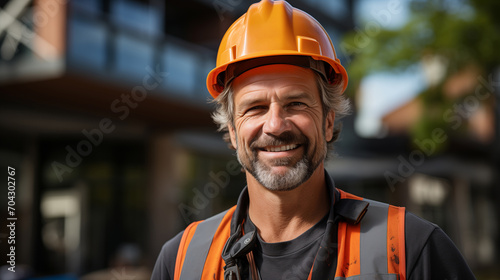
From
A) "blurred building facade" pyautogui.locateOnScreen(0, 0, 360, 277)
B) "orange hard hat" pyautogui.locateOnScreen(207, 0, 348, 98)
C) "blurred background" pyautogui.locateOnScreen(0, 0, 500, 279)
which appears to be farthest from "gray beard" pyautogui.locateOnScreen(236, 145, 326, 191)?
"blurred building facade" pyautogui.locateOnScreen(0, 0, 360, 277)

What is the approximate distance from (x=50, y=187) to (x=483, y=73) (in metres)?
9.80

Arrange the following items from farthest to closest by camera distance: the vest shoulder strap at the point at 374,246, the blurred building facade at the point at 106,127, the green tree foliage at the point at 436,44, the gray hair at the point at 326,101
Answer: the green tree foliage at the point at 436,44
the blurred building facade at the point at 106,127
the gray hair at the point at 326,101
the vest shoulder strap at the point at 374,246

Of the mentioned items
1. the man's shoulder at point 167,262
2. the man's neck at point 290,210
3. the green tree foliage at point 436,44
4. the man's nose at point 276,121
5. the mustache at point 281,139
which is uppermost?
the green tree foliage at point 436,44

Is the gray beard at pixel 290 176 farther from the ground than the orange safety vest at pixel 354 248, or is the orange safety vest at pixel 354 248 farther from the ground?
the gray beard at pixel 290 176

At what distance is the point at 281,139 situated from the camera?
1.98 m

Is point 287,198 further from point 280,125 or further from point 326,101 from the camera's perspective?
point 326,101

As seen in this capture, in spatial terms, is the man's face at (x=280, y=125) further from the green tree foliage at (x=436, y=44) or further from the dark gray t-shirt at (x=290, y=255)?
the green tree foliage at (x=436, y=44)

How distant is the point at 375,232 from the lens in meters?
1.85

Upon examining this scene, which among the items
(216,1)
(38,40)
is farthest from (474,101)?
(38,40)

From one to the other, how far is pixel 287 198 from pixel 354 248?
1.21ft

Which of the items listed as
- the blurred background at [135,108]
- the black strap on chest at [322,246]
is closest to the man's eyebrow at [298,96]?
the black strap on chest at [322,246]

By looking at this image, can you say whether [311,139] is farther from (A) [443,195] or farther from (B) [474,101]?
(A) [443,195]

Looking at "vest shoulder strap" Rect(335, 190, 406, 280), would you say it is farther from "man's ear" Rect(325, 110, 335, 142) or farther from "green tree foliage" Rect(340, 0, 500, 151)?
"green tree foliage" Rect(340, 0, 500, 151)

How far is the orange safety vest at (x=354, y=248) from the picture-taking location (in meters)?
1.75
